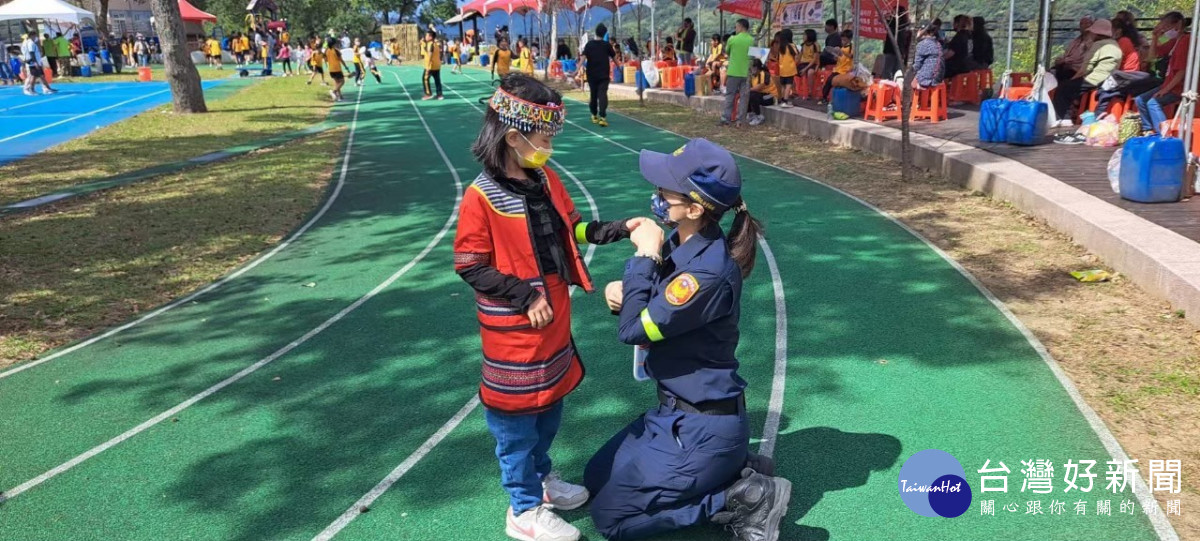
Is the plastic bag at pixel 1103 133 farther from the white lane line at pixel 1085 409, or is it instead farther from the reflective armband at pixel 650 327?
the reflective armband at pixel 650 327

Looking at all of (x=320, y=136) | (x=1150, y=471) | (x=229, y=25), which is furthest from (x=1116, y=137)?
(x=229, y=25)

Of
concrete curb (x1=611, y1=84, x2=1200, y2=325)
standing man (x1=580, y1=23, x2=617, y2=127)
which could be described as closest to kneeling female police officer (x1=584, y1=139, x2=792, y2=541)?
concrete curb (x1=611, y1=84, x2=1200, y2=325)

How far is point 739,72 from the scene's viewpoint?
15.6 m

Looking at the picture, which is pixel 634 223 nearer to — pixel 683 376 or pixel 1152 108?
pixel 683 376

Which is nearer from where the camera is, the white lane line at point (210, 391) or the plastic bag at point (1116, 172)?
the white lane line at point (210, 391)

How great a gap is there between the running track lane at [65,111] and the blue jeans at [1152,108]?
1672 cm

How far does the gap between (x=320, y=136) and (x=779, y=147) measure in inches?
355

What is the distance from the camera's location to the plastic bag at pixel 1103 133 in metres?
10.8

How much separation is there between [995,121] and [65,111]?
73.1ft

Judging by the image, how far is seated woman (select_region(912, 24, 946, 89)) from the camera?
44.2 feet

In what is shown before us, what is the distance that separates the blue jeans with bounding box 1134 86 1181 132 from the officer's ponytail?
8514 mm

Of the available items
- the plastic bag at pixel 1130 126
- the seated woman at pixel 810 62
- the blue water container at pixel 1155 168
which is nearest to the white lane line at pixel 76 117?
the seated woman at pixel 810 62

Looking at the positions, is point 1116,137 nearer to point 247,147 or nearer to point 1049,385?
point 1049,385

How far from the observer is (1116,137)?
1074 cm
